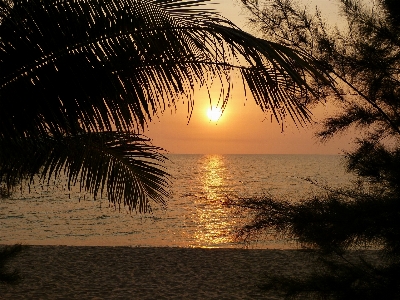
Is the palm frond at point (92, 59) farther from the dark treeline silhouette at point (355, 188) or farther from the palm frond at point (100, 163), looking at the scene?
the dark treeline silhouette at point (355, 188)

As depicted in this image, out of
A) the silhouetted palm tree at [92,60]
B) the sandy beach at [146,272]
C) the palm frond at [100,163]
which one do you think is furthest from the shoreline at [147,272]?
the silhouetted palm tree at [92,60]

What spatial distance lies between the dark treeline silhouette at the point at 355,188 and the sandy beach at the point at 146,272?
3.08m

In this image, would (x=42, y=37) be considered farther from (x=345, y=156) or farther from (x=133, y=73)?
(x=345, y=156)

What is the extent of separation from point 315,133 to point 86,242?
16.9 metres

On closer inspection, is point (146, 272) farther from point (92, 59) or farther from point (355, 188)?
point (92, 59)

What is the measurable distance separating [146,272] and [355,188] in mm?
7608

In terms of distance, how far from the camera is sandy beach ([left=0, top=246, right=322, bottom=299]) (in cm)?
1159

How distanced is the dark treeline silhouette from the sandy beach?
3084 millimetres

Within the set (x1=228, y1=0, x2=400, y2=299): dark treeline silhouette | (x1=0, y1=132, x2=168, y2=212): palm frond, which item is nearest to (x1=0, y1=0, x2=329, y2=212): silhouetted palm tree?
(x1=0, y1=132, x2=168, y2=212): palm frond

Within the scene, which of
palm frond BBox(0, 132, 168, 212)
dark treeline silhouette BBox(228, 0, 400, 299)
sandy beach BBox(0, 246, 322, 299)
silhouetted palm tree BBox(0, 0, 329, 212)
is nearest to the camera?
silhouetted palm tree BBox(0, 0, 329, 212)

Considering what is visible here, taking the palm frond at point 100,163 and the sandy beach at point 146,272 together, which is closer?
the palm frond at point 100,163

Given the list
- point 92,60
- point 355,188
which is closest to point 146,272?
point 355,188

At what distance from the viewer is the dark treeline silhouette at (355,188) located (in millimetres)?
7051

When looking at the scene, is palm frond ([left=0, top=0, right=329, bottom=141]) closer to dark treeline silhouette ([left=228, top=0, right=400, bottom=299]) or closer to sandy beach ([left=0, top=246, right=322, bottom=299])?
dark treeline silhouette ([left=228, top=0, right=400, bottom=299])
